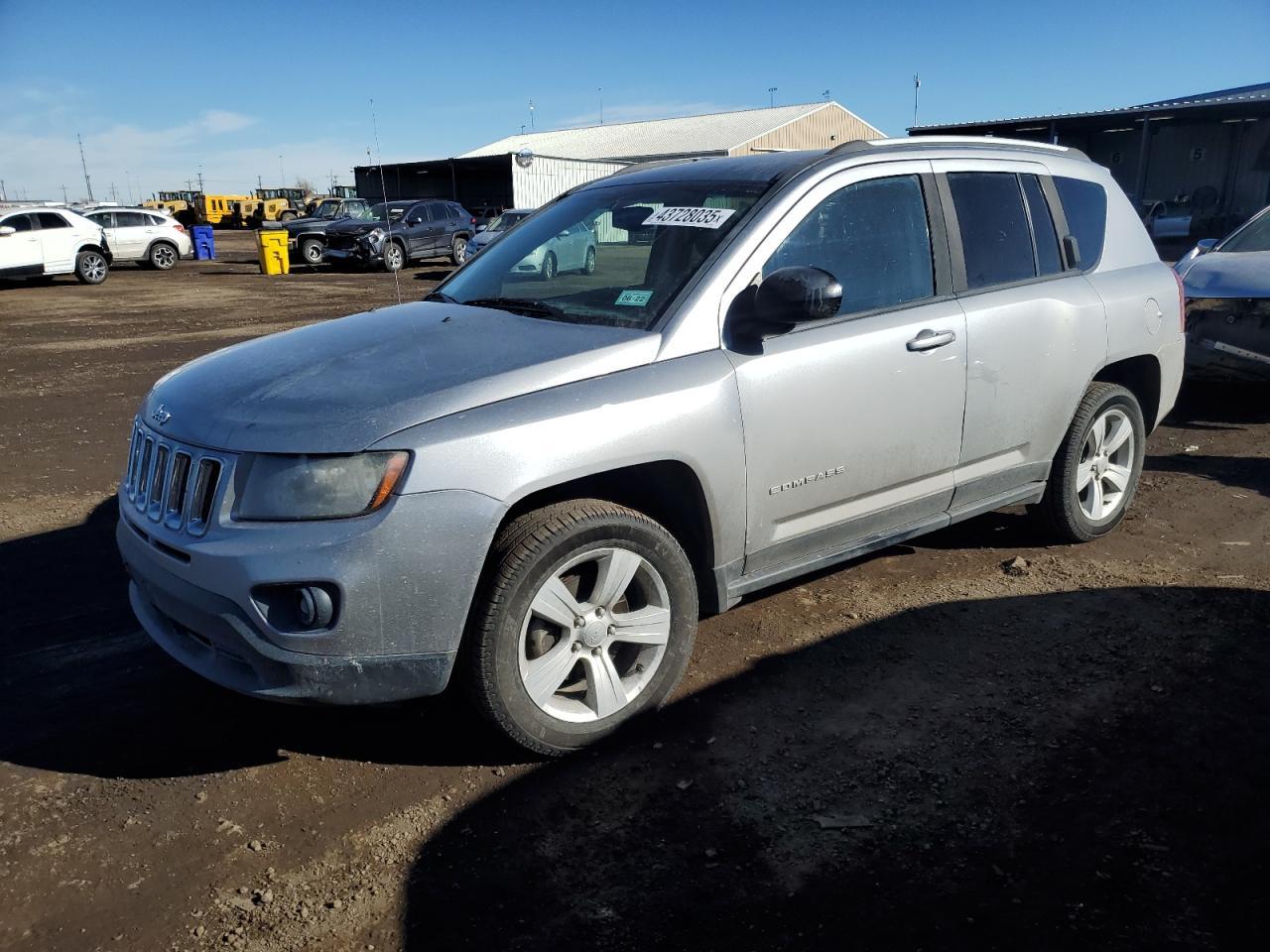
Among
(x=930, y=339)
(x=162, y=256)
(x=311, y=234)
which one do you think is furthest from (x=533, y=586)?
(x=162, y=256)

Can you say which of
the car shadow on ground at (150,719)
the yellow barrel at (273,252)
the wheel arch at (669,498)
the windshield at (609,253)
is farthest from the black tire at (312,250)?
the wheel arch at (669,498)

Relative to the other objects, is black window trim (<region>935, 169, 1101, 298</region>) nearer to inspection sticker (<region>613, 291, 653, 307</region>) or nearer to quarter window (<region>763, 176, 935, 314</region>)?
quarter window (<region>763, 176, 935, 314</region>)

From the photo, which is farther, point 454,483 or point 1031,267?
point 1031,267

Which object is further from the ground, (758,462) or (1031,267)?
(1031,267)

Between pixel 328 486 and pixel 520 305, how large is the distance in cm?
131

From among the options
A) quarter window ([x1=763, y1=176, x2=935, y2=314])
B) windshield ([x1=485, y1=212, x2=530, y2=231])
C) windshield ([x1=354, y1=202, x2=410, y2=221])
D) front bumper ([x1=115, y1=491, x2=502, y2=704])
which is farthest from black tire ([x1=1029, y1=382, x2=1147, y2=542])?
windshield ([x1=354, y1=202, x2=410, y2=221])

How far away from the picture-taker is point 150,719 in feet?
11.2

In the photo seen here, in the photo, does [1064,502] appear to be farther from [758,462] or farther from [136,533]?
[136,533]

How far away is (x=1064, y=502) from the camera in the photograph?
470cm

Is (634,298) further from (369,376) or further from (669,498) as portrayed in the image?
(369,376)

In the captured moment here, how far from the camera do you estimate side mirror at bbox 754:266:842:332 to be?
322 cm

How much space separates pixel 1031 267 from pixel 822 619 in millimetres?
1842

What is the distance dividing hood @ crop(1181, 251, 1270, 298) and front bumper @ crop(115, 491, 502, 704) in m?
6.81

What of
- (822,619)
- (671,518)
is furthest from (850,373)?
(822,619)
